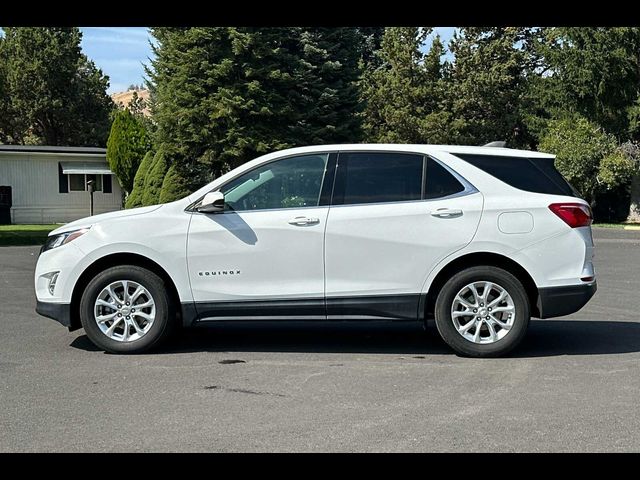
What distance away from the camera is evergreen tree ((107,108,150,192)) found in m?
36.4

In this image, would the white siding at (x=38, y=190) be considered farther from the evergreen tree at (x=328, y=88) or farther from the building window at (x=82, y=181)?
the evergreen tree at (x=328, y=88)

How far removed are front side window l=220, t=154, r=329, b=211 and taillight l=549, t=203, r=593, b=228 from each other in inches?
86.0

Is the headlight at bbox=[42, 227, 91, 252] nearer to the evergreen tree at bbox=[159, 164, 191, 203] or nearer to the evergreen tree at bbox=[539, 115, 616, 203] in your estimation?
the evergreen tree at bbox=[159, 164, 191, 203]

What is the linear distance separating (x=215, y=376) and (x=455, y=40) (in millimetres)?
45213

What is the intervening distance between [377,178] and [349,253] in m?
0.78

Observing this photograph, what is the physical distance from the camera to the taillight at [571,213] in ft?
23.5

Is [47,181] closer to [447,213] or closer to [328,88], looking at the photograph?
[328,88]

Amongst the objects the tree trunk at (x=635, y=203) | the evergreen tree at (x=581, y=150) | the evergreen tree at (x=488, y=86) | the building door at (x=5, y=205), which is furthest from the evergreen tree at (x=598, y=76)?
the building door at (x=5, y=205)

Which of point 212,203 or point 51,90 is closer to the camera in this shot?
point 212,203

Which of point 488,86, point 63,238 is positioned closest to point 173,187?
point 488,86

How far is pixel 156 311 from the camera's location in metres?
7.25

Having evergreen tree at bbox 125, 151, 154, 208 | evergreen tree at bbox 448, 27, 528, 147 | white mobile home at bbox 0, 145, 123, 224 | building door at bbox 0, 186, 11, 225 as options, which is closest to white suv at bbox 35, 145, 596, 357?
evergreen tree at bbox 125, 151, 154, 208
